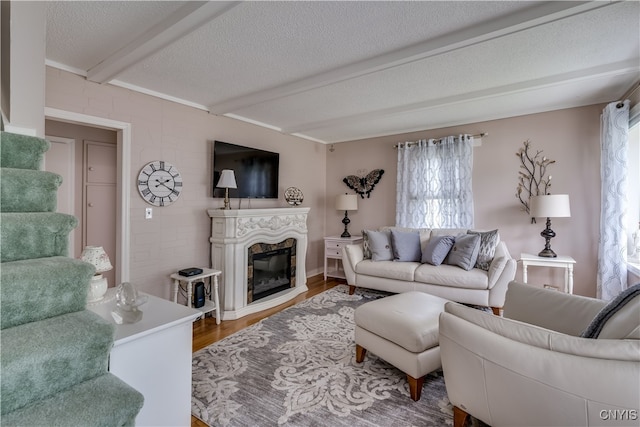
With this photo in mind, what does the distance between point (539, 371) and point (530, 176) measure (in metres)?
3.50

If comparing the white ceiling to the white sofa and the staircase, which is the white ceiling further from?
the white sofa

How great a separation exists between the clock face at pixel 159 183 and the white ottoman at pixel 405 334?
90.7 inches

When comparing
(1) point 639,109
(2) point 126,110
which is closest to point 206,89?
(2) point 126,110

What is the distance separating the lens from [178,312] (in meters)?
1.50

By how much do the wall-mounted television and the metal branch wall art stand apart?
3329 millimetres

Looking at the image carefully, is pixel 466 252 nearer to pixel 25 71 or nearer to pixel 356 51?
pixel 356 51

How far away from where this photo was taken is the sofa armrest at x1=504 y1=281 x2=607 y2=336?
1715 mm

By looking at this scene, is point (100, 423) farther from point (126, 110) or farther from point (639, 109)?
point (639, 109)

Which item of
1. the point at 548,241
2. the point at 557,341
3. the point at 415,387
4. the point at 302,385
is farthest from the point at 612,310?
the point at 548,241

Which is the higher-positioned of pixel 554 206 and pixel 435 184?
pixel 435 184

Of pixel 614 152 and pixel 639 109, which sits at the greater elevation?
pixel 639 109

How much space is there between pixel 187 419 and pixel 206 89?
2.77 m

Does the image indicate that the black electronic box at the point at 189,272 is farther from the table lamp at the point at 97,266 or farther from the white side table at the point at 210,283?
the table lamp at the point at 97,266

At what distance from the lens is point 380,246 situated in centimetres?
409
